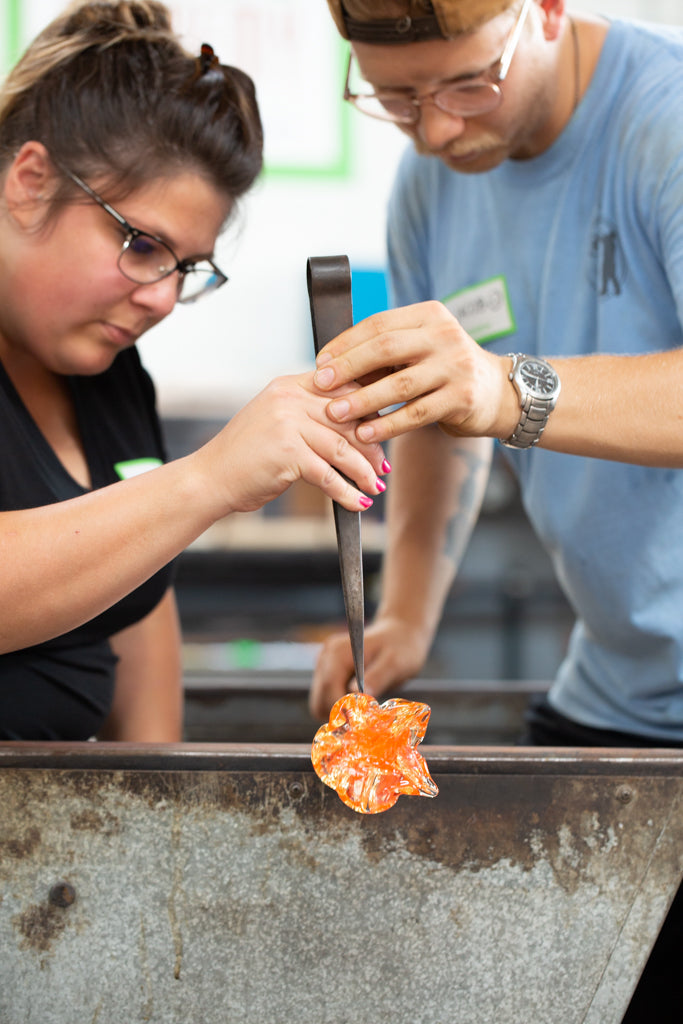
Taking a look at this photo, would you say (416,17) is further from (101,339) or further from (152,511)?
(152,511)

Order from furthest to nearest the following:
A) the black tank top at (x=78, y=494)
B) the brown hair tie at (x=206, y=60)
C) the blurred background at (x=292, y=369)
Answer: the blurred background at (x=292, y=369), the brown hair tie at (x=206, y=60), the black tank top at (x=78, y=494)

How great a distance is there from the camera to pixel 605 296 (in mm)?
1100

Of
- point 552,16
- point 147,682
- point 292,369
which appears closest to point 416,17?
point 552,16

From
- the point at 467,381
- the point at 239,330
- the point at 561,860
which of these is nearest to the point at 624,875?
the point at 561,860

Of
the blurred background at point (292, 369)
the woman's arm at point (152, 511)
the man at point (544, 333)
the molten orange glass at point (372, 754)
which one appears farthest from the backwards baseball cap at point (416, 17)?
the blurred background at point (292, 369)

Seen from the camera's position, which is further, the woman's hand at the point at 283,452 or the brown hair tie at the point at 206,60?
the brown hair tie at the point at 206,60

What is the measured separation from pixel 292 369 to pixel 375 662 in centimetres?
333

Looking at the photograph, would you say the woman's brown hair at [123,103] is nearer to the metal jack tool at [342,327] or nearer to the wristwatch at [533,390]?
the metal jack tool at [342,327]

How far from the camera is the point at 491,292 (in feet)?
4.09

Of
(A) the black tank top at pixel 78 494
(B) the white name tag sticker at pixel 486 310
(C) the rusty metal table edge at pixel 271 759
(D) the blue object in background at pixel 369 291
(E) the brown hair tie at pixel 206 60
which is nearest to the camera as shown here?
(C) the rusty metal table edge at pixel 271 759

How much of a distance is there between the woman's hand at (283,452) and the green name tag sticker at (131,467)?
371 millimetres

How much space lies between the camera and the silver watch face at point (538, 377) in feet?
2.61

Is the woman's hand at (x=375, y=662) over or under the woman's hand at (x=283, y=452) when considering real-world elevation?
under

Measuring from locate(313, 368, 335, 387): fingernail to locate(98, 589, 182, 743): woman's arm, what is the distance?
0.62 metres
